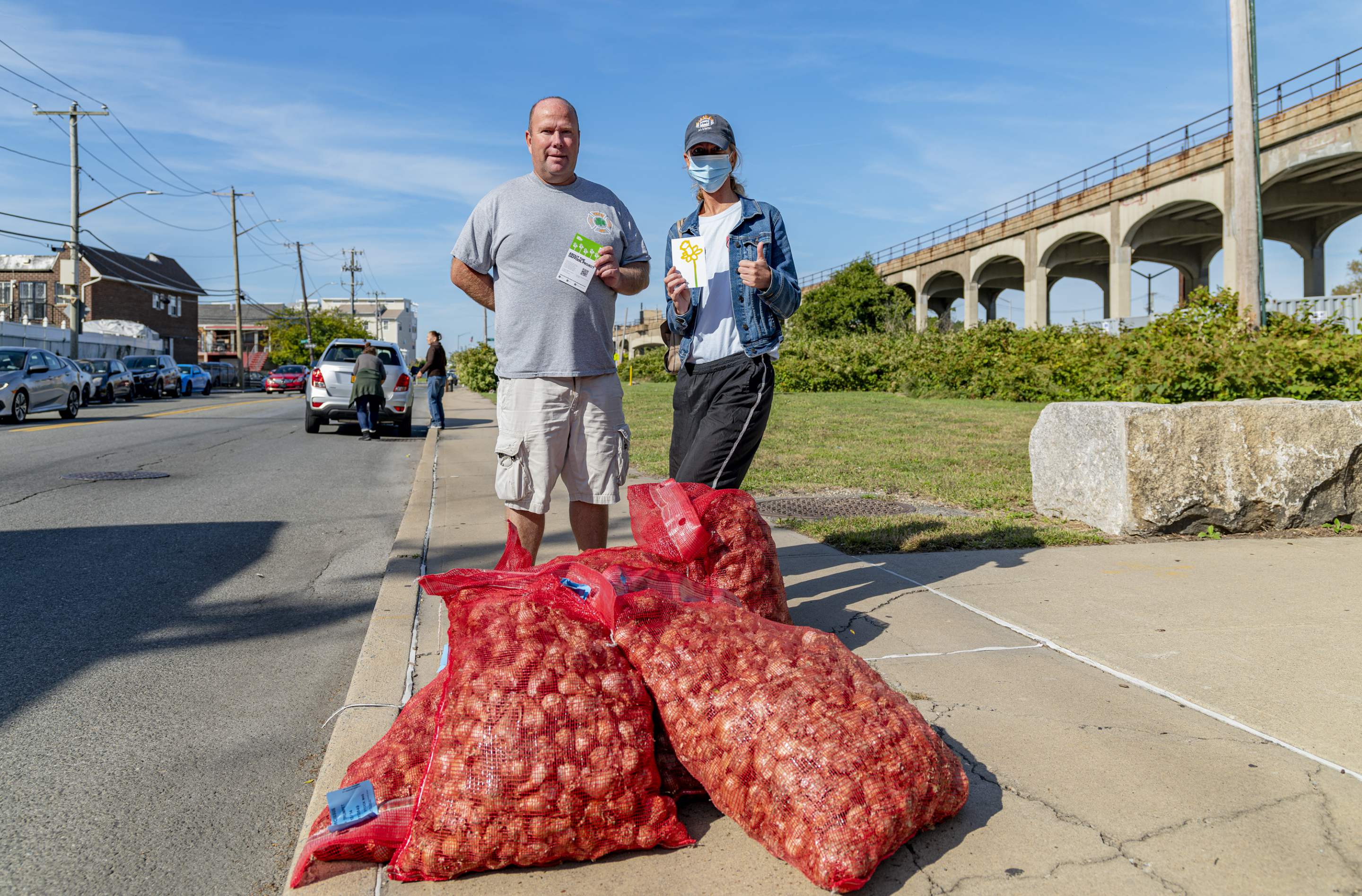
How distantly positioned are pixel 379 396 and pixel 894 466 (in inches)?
376

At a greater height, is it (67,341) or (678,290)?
(67,341)

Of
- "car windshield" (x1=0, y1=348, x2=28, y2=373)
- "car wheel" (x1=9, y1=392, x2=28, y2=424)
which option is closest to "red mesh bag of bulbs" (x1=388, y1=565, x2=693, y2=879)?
"car wheel" (x1=9, y1=392, x2=28, y2=424)

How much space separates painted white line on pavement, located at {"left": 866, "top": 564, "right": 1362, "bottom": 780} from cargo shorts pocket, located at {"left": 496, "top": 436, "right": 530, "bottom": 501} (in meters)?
2.03

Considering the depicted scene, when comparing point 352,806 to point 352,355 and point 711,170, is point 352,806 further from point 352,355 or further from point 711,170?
point 352,355

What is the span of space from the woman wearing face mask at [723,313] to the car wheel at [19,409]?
19.2 m

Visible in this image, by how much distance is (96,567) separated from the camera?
547 cm

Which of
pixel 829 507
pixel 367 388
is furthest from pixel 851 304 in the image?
pixel 829 507

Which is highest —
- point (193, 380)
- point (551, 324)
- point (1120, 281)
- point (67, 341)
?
Answer: point (1120, 281)

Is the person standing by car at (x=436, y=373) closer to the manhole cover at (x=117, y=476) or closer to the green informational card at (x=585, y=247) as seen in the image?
the manhole cover at (x=117, y=476)

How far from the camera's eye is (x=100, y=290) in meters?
62.6

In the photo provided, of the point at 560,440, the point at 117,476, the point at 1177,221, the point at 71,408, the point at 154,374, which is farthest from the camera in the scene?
the point at 1177,221

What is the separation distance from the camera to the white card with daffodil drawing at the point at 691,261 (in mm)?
3625

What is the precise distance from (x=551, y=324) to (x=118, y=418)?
20123 millimetres

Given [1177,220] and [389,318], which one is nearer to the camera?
[1177,220]
